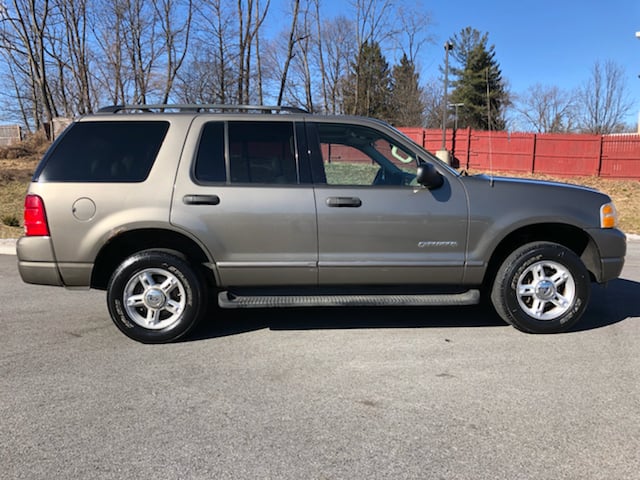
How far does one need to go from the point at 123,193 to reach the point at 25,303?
2430mm

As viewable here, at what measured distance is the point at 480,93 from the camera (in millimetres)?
54750

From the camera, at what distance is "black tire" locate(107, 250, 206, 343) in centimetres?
401

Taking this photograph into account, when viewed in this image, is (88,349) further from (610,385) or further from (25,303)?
(610,385)

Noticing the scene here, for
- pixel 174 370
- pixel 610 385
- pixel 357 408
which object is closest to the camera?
pixel 357 408

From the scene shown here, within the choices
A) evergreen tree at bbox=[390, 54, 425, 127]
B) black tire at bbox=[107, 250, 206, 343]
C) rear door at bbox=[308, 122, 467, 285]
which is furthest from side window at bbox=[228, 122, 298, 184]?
evergreen tree at bbox=[390, 54, 425, 127]

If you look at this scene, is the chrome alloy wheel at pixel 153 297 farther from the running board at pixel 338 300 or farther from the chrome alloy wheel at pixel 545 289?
the chrome alloy wheel at pixel 545 289

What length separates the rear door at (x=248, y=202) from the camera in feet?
13.1

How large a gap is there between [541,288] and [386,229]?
146 cm

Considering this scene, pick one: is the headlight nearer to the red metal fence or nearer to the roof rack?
the roof rack

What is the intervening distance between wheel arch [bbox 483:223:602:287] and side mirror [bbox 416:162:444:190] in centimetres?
79

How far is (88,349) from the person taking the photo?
3.98 m

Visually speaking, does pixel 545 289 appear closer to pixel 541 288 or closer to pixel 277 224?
pixel 541 288

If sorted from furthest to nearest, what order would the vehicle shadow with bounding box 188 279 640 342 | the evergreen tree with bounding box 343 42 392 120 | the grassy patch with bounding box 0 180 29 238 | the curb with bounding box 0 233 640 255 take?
1. the evergreen tree with bounding box 343 42 392 120
2. the grassy patch with bounding box 0 180 29 238
3. the curb with bounding box 0 233 640 255
4. the vehicle shadow with bounding box 188 279 640 342

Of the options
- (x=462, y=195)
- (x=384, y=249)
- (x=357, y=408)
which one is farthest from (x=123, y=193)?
(x=462, y=195)
